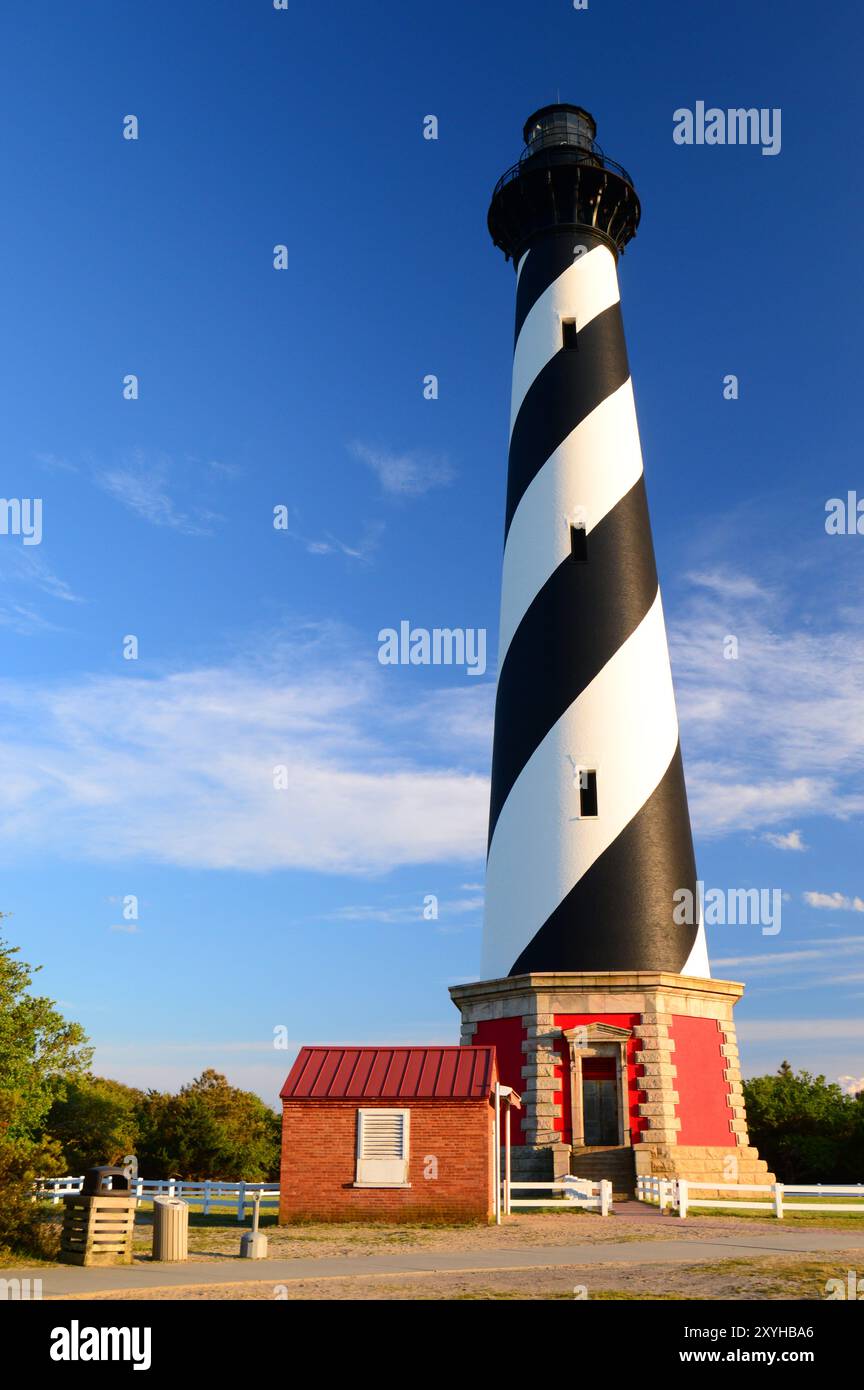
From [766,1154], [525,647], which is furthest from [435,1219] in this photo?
[766,1154]

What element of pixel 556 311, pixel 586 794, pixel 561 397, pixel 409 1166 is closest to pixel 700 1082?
pixel 586 794

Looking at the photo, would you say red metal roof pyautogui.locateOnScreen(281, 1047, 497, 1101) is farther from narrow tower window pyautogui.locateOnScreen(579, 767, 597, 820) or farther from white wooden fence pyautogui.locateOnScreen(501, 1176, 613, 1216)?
narrow tower window pyautogui.locateOnScreen(579, 767, 597, 820)

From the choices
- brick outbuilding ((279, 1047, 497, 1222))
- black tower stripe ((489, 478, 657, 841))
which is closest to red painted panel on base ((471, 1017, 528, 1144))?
black tower stripe ((489, 478, 657, 841))

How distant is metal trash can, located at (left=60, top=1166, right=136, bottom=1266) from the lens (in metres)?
14.1

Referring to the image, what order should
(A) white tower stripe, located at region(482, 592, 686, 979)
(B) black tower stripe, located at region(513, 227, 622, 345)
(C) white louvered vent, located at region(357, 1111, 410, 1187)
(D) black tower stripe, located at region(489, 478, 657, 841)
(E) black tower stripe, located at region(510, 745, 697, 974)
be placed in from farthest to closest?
(B) black tower stripe, located at region(513, 227, 622, 345) → (D) black tower stripe, located at region(489, 478, 657, 841) → (A) white tower stripe, located at region(482, 592, 686, 979) → (E) black tower stripe, located at region(510, 745, 697, 974) → (C) white louvered vent, located at region(357, 1111, 410, 1187)

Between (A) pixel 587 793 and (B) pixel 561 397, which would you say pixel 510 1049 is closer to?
(A) pixel 587 793

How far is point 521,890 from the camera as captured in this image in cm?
2816

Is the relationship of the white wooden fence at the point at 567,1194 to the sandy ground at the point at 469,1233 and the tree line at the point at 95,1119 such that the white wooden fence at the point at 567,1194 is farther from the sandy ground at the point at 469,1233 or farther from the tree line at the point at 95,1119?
the tree line at the point at 95,1119

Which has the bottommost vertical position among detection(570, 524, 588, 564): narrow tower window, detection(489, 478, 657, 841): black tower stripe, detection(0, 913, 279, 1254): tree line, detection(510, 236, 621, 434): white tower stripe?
detection(0, 913, 279, 1254): tree line

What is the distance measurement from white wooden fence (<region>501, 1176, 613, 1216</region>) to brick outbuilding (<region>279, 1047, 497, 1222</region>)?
1.95 meters

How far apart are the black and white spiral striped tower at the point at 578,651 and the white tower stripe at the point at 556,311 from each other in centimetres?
5

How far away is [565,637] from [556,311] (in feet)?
31.8
